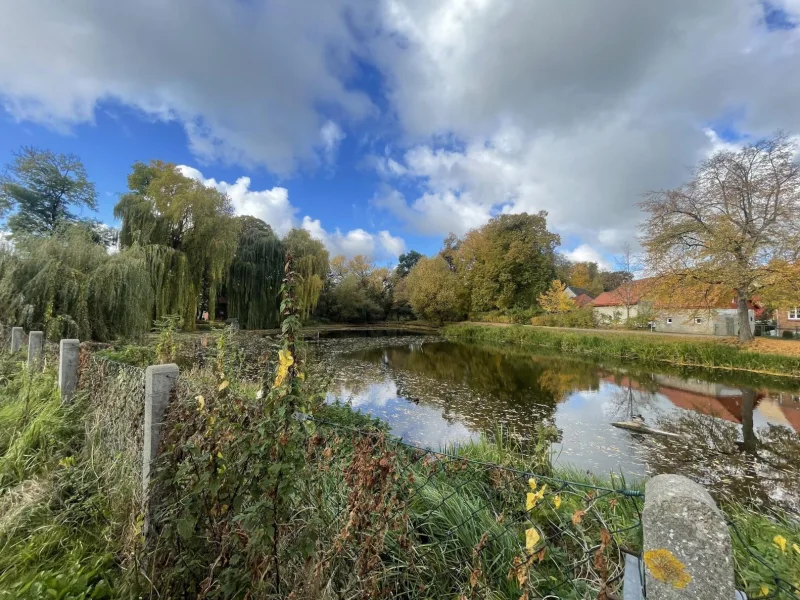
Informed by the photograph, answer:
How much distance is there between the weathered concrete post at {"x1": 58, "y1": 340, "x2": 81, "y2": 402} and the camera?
3641 mm

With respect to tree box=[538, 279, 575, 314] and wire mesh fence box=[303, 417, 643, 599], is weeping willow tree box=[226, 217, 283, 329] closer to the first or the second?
tree box=[538, 279, 575, 314]

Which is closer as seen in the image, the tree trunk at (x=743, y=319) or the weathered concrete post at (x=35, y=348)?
the weathered concrete post at (x=35, y=348)

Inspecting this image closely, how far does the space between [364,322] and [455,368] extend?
26.8 metres

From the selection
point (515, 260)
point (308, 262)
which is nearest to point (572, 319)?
point (515, 260)

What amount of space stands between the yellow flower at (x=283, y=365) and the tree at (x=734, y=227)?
58.2ft

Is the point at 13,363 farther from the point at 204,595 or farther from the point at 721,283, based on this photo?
the point at 721,283

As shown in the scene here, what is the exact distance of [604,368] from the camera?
14547 millimetres

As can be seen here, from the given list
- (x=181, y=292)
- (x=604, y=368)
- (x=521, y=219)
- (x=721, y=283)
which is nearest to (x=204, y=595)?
(x=181, y=292)

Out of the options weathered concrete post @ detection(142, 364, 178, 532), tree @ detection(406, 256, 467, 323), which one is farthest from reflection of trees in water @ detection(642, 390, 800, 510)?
tree @ detection(406, 256, 467, 323)

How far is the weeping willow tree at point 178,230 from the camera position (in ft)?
46.1

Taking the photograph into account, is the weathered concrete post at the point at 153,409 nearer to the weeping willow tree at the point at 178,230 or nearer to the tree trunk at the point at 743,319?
the weeping willow tree at the point at 178,230

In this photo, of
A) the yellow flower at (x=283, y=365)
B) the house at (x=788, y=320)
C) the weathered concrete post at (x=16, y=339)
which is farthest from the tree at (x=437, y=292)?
the yellow flower at (x=283, y=365)

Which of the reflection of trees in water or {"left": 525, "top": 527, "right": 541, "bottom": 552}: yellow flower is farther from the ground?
{"left": 525, "top": 527, "right": 541, "bottom": 552}: yellow flower

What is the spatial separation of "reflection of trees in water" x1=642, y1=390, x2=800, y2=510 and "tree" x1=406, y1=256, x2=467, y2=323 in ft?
80.9
